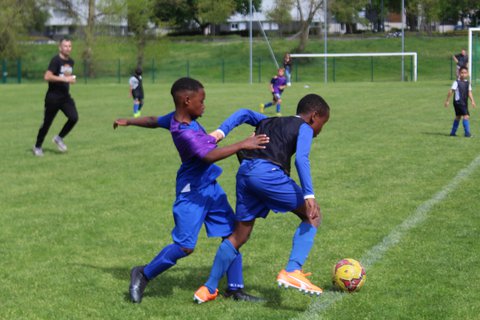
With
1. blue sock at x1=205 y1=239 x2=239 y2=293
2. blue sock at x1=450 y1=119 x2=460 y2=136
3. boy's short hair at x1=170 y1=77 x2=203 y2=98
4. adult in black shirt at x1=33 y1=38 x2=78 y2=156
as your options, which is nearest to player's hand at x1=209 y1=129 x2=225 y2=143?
boy's short hair at x1=170 y1=77 x2=203 y2=98

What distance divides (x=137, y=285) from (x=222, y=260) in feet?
2.26

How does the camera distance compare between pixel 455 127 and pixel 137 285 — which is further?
pixel 455 127

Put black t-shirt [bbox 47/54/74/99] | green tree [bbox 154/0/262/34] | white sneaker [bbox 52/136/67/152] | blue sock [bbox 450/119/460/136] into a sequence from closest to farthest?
1. black t-shirt [bbox 47/54/74/99]
2. white sneaker [bbox 52/136/67/152]
3. blue sock [bbox 450/119/460/136]
4. green tree [bbox 154/0/262/34]

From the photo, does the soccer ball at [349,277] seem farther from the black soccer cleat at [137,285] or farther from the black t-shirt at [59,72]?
the black t-shirt at [59,72]

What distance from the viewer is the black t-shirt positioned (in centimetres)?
1412

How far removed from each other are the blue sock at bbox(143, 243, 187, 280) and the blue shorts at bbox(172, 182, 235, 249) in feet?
0.21

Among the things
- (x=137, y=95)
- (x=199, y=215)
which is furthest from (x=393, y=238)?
(x=137, y=95)

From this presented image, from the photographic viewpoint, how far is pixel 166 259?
19.0 feet

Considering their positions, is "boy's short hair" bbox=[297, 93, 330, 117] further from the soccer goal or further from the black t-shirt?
the soccer goal

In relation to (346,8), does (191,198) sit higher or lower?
lower

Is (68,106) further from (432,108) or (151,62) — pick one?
(151,62)

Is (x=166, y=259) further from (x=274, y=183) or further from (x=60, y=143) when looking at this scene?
(x=60, y=143)

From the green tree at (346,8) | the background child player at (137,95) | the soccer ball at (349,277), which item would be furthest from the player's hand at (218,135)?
the green tree at (346,8)

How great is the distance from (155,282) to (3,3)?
59348mm
